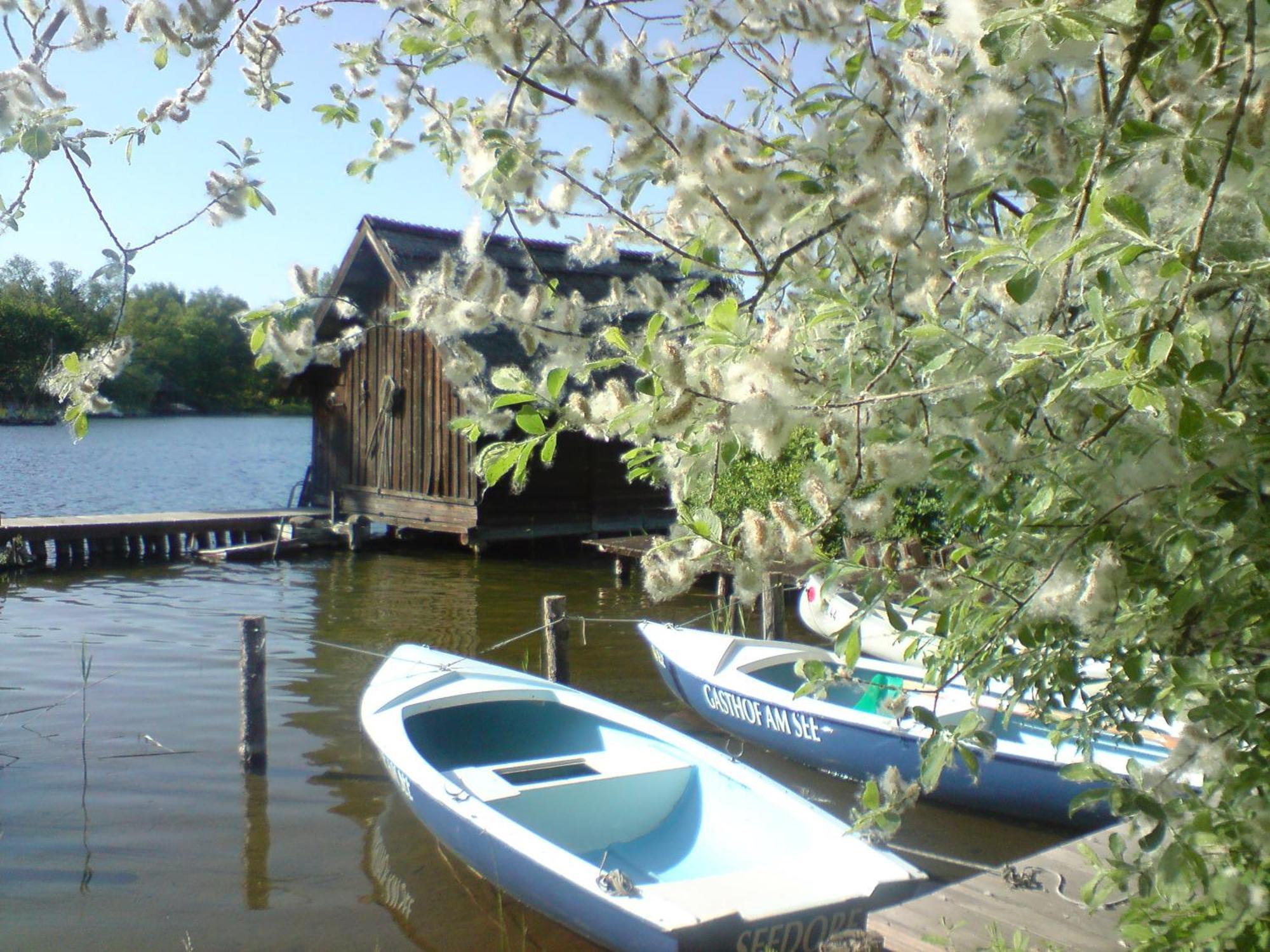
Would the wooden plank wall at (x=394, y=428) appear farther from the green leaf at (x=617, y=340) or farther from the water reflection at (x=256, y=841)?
the green leaf at (x=617, y=340)

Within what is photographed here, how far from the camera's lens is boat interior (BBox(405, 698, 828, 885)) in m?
5.23

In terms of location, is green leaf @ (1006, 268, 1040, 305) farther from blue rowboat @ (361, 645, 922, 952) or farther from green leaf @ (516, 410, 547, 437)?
blue rowboat @ (361, 645, 922, 952)

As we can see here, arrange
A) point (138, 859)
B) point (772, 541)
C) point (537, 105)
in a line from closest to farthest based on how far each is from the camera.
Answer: point (772, 541) < point (537, 105) < point (138, 859)

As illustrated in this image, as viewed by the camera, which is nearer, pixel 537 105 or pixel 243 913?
pixel 537 105

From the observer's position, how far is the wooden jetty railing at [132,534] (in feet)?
55.6

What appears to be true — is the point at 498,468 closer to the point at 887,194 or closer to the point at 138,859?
the point at 887,194

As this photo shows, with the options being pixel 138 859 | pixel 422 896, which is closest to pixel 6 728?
pixel 138 859

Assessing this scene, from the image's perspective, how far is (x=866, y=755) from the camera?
22.5 ft

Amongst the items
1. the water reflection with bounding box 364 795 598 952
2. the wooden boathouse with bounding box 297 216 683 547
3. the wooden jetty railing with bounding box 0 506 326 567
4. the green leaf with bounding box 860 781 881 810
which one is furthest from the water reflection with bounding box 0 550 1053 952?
the wooden boathouse with bounding box 297 216 683 547

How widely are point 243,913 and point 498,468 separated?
473 cm

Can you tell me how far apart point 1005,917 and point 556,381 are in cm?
244

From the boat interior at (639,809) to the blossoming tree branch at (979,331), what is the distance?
3238 millimetres

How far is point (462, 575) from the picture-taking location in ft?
54.4

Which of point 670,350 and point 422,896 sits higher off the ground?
point 670,350
